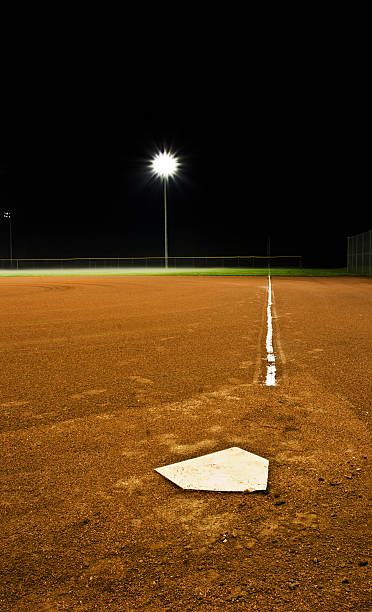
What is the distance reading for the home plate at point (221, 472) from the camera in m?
3.40

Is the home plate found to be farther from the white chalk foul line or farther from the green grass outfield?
the green grass outfield

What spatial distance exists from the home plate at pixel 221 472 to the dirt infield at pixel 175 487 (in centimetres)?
9

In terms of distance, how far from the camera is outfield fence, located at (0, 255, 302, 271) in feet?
194

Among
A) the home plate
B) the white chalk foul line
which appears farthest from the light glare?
the home plate

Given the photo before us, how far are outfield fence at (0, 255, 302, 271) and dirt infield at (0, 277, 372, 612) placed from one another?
170 ft

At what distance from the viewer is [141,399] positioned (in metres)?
5.43

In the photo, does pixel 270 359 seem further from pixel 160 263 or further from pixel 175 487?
pixel 160 263

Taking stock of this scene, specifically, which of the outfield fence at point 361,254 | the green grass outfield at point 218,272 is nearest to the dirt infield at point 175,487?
the outfield fence at point 361,254

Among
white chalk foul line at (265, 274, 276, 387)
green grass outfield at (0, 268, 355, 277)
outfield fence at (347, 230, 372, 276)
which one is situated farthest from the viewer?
green grass outfield at (0, 268, 355, 277)

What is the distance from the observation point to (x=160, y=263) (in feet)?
206

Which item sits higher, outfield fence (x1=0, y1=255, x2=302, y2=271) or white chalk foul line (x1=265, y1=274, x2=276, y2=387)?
outfield fence (x1=0, y1=255, x2=302, y2=271)

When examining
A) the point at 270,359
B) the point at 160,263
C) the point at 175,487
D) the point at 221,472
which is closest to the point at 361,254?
the point at 160,263

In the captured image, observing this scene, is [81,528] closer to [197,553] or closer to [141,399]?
[197,553]

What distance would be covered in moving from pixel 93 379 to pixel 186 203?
7264 cm
